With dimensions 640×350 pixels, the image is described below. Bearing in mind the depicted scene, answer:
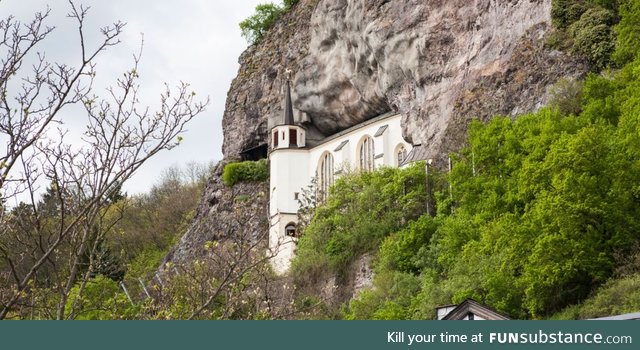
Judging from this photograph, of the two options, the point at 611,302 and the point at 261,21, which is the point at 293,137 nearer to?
the point at 261,21

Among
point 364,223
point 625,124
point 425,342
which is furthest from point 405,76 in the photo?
point 425,342

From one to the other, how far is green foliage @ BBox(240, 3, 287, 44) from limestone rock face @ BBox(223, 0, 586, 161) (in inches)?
43.3

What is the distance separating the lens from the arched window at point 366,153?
62.7m

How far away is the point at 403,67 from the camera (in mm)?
54969

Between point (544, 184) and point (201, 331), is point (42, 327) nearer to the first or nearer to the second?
point (201, 331)

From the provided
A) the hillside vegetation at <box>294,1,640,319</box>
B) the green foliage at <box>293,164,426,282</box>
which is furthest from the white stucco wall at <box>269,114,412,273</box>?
the hillside vegetation at <box>294,1,640,319</box>

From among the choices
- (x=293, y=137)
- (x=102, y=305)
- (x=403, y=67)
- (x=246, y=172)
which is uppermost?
(x=293, y=137)

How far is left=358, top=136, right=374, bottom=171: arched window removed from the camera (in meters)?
62.7

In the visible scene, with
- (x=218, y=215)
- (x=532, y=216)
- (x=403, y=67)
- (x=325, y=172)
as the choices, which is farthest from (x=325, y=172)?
(x=532, y=216)

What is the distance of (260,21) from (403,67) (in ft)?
77.6

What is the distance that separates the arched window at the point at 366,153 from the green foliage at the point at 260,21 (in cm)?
1563

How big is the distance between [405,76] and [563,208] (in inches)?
919

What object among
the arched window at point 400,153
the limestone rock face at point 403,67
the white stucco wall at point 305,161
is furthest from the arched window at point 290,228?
the arched window at point 400,153

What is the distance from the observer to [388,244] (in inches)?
1843
